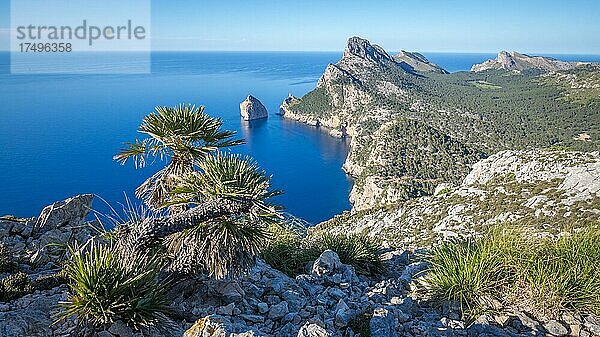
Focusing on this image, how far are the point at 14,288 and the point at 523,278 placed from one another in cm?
744

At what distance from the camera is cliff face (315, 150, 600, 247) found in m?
18.2

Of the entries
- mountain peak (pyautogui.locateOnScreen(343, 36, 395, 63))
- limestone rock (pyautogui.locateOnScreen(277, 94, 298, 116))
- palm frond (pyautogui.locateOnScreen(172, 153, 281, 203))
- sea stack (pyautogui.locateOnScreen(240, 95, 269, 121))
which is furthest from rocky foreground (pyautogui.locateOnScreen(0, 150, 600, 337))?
mountain peak (pyautogui.locateOnScreen(343, 36, 395, 63))

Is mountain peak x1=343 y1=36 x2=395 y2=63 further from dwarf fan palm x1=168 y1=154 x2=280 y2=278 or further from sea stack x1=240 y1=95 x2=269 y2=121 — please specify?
dwarf fan palm x1=168 y1=154 x2=280 y2=278

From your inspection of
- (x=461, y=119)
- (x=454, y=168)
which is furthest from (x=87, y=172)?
(x=461, y=119)

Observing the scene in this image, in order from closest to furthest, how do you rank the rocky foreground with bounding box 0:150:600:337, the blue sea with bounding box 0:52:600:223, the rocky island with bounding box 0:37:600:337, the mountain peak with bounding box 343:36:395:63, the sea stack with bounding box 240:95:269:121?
the rocky island with bounding box 0:37:600:337 → the rocky foreground with bounding box 0:150:600:337 → the blue sea with bounding box 0:52:600:223 → the sea stack with bounding box 240:95:269:121 → the mountain peak with bounding box 343:36:395:63

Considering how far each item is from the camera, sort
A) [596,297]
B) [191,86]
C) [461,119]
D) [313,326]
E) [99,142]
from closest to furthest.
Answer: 1. [313,326]
2. [596,297]
3. [99,142]
4. [461,119]
5. [191,86]

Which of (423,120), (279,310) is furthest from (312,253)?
(423,120)

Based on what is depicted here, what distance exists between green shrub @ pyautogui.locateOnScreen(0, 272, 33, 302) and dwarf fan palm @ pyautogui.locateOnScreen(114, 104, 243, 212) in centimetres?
185

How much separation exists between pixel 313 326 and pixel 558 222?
16525 millimetres

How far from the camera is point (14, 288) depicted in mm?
5379

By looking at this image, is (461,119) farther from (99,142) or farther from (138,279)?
(138,279)

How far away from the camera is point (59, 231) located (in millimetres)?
8953

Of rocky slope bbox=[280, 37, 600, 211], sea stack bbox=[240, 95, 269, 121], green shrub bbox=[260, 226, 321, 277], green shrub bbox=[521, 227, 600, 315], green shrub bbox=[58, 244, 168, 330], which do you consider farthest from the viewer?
sea stack bbox=[240, 95, 269, 121]

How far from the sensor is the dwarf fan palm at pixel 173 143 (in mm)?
5777
